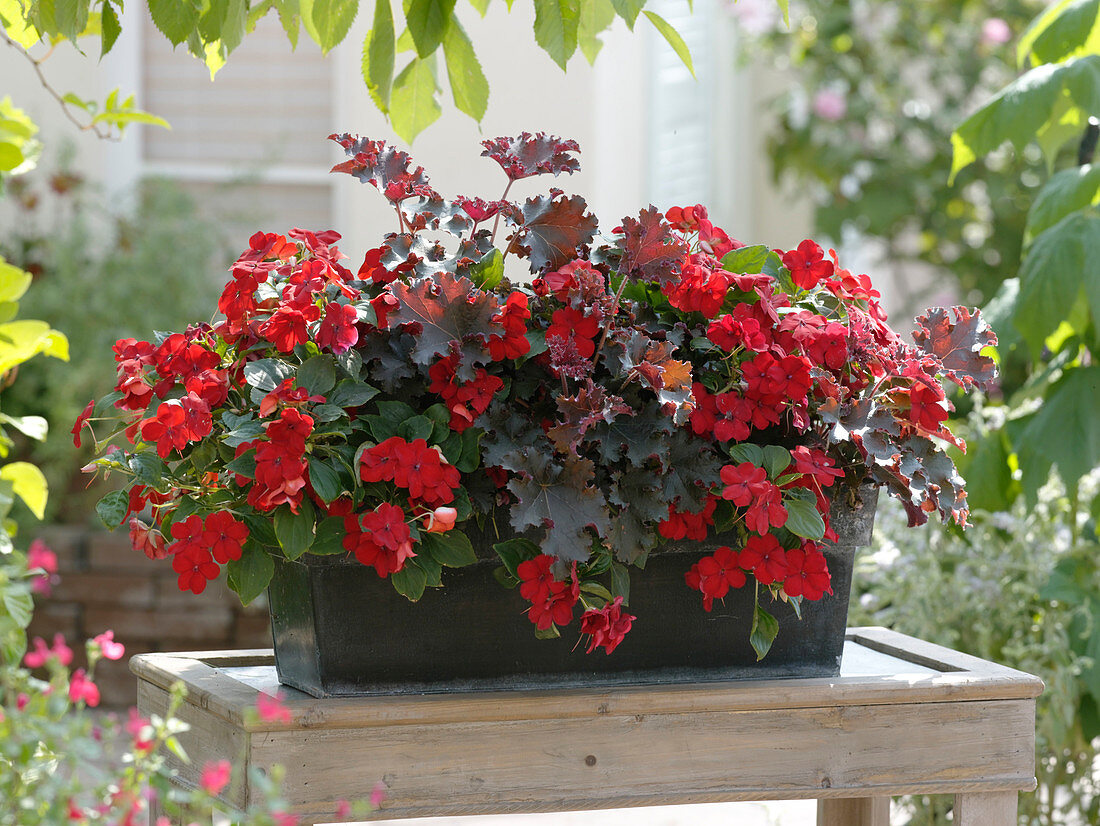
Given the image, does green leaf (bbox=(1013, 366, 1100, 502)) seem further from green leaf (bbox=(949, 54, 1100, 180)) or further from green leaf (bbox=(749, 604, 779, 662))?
green leaf (bbox=(749, 604, 779, 662))

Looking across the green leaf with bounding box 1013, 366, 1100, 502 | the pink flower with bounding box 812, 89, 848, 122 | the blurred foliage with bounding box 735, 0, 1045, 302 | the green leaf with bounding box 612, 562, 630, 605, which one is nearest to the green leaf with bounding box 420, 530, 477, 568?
the green leaf with bounding box 612, 562, 630, 605

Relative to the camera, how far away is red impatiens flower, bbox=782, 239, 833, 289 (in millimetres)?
1260

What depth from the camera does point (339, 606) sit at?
1147mm

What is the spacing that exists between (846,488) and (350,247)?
2.40m

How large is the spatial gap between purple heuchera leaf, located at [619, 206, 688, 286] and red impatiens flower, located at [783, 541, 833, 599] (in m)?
0.29

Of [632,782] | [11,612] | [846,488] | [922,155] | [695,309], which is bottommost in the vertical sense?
[632,782]

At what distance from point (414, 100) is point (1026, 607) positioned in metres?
1.27

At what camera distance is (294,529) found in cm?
107

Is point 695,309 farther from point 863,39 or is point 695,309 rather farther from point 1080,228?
point 863,39

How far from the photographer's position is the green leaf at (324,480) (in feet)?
3.45

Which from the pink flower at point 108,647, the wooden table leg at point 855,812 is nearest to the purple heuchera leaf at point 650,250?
the pink flower at point 108,647

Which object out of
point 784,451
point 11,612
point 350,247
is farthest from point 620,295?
point 350,247

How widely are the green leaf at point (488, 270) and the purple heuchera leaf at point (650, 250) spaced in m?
0.12

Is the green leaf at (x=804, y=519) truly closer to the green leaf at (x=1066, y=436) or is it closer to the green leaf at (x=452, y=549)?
the green leaf at (x=452, y=549)
